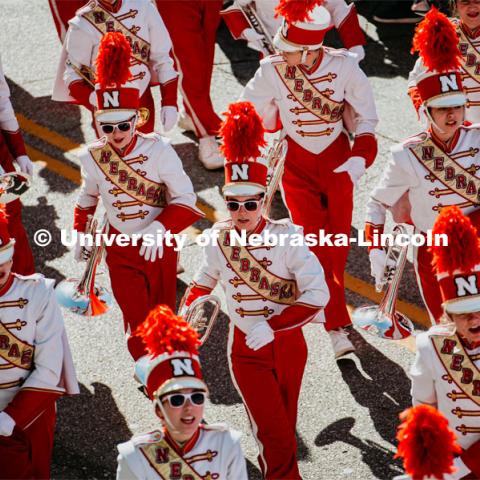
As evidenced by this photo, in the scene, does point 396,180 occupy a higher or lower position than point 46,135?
lower

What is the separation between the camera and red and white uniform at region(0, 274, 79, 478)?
6477 millimetres

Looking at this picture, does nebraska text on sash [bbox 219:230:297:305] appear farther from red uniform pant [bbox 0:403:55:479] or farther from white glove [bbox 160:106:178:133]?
white glove [bbox 160:106:178:133]

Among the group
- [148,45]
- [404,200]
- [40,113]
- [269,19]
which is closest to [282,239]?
[404,200]

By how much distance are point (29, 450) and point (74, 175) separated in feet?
12.8

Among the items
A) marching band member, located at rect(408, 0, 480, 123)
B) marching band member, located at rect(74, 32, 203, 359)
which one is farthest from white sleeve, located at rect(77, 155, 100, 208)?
marching band member, located at rect(408, 0, 480, 123)

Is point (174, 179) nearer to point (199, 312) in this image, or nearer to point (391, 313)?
point (199, 312)

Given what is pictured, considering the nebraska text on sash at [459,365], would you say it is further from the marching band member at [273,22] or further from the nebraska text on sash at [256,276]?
the marching band member at [273,22]

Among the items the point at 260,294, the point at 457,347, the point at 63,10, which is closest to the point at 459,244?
the point at 457,347

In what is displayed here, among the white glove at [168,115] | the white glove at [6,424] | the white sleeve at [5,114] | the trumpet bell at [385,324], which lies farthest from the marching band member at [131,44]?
the white glove at [6,424]

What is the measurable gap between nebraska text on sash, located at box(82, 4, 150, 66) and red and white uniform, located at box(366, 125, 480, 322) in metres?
2.18

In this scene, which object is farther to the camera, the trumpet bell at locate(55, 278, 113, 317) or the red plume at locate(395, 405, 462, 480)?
the trumpet bell at locate(55, 278, 113, 317)

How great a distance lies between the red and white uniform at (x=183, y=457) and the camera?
227 inches

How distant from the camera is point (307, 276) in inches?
265

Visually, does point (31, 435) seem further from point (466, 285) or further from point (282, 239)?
point (466, 285)
